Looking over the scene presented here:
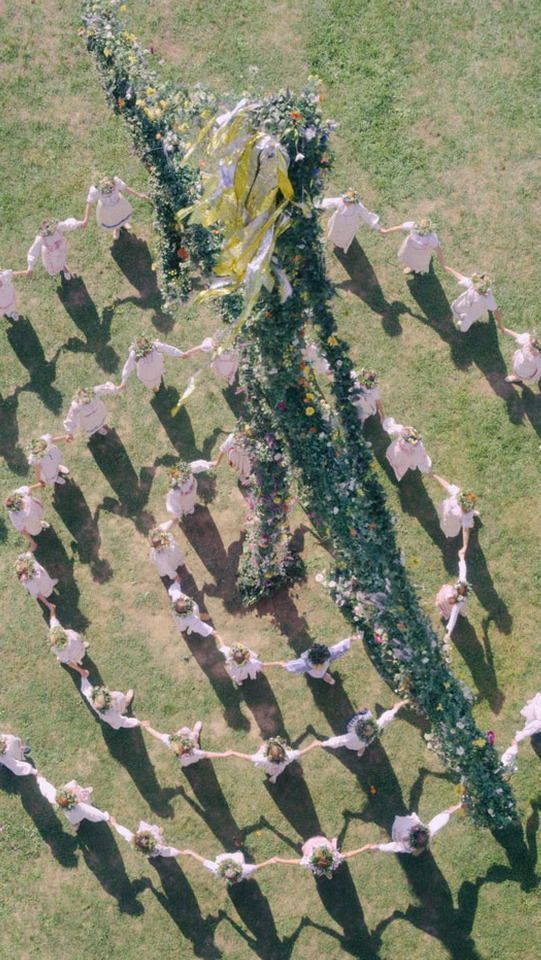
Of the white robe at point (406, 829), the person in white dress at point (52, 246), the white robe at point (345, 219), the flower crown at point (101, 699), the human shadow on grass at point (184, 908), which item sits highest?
the person in white dress at point (52, 246)

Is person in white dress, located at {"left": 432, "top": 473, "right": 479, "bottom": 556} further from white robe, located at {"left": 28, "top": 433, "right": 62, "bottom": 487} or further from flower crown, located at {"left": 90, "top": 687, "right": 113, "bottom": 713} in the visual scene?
white robe, located at {"left": 28, "top": 433, "right": 62, "bottom": 487}

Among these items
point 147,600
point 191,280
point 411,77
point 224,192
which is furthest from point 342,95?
point 147,600

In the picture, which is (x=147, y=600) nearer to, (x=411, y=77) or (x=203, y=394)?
(x=203, y=394)

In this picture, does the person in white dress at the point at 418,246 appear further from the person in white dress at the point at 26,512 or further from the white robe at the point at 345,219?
the person in white dress at the point at 26,512

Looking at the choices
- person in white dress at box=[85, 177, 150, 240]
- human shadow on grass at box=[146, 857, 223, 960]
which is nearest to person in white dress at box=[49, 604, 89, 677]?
human shadow on grass at box=[146, 857, 223, 960]

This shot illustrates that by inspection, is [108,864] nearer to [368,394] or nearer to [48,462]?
[48,462]

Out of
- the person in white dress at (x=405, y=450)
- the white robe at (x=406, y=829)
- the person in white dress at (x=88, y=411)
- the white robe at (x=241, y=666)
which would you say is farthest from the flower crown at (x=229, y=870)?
the person in white dress at (x=88, y=411)
